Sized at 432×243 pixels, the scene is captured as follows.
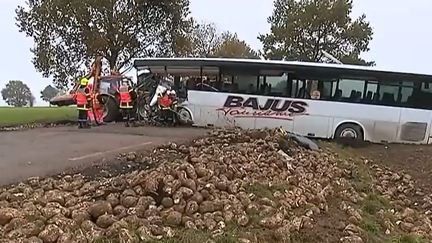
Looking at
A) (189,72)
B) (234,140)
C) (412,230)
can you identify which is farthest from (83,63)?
(412,230)

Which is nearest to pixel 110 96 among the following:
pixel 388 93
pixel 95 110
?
pixel 95 110

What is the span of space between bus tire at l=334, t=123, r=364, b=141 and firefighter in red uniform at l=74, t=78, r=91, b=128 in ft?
25.5

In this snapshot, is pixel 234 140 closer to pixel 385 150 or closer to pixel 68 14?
pixel 385 150

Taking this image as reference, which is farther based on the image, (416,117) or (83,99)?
(416,117)

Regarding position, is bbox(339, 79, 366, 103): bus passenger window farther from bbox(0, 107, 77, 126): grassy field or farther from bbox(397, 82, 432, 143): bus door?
bbox(0, 107, 77, 126): grassy field

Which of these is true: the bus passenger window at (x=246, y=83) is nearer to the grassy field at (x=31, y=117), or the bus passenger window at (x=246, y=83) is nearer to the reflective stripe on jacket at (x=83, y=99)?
the reflective stripe on jacket at (x=83, y=99)

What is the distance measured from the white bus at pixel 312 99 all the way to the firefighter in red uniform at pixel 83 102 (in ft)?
11.7

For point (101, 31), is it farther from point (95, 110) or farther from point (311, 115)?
point (311, 115)

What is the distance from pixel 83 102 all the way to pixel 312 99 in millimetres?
7142

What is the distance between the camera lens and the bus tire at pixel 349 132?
727 inches

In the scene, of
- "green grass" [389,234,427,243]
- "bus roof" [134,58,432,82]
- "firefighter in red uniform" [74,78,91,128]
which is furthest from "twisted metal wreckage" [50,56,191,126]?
"green grass" [389,234,427,243]

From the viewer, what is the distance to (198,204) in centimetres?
670

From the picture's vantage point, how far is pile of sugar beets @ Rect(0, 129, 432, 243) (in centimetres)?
560

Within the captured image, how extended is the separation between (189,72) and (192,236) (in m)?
14.2
